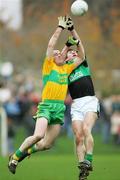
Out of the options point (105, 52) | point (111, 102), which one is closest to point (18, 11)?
point (105, 52)

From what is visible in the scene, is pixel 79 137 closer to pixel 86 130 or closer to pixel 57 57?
pixel 86 130

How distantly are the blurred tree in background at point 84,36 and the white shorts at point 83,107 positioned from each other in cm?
2301

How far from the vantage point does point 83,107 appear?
19.0 meters

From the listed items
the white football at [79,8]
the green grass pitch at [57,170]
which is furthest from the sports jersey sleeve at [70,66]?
the green grass pitch at [57,170]

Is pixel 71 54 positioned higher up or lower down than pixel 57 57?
higher up

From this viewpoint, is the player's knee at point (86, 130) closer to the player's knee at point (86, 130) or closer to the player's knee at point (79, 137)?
the player's knee at point (86, 130)

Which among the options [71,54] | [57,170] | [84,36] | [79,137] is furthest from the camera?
[84,36]

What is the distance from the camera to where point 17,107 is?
1273 inches

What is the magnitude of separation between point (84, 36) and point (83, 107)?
24.5 m

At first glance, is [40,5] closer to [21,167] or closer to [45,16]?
[45,16]

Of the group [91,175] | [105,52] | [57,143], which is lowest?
[91,175]

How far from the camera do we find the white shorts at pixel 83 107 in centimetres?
1892

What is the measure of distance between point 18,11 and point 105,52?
15.2 ft

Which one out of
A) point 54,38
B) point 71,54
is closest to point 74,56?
point 71,54
